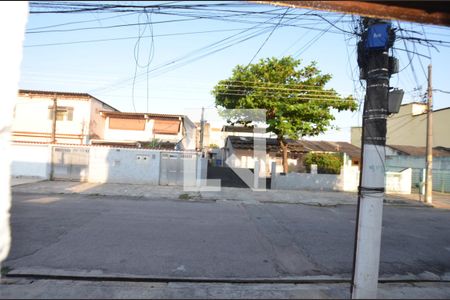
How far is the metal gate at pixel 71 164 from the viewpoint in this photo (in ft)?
59.4

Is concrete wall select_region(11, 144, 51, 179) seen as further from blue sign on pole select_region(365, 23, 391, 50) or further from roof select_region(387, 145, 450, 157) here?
roof select_region(387, 145, 450, 157)

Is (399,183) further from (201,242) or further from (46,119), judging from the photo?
(46,119)

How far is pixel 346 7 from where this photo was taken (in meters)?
3.62

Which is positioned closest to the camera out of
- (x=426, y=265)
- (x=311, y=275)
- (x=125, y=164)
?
(x=311, y=275)

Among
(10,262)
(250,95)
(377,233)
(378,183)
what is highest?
(250,95)

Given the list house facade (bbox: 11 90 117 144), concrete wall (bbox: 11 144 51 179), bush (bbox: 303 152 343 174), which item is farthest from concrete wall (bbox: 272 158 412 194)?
house facade (bbox: 11 90 117 144)

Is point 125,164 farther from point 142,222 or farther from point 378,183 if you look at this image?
point 378,183

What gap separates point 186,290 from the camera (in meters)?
4.17

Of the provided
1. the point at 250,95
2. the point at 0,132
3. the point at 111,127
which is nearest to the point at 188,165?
the point at 250,95

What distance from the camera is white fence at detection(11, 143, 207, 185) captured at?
18125mm

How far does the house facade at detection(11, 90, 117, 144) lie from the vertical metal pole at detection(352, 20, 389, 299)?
21.9 metres

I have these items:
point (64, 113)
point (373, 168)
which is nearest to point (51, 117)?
point (64, 113)

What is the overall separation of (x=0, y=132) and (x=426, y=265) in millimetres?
7336

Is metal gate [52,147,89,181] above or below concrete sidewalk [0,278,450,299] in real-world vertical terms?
above
